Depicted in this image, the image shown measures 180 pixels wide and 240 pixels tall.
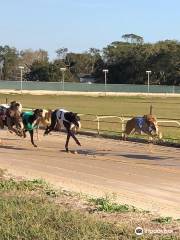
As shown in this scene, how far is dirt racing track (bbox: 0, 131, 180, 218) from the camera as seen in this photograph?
391 inches

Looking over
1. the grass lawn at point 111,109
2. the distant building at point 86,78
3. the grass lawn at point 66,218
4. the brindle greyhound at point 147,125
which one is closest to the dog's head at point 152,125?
the brindle greyhound at point 147,125

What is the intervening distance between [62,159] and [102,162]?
3.55ft

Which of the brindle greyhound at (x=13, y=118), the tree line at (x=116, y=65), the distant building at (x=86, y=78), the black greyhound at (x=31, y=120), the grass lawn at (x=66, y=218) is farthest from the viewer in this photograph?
the distant building at (x=86, y=78)

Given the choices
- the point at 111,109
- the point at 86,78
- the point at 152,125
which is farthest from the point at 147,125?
the point at 86,78

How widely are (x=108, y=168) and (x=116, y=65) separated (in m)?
117

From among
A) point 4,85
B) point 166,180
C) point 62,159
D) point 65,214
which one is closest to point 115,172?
point 166,180

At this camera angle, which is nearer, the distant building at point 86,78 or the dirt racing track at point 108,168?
the dirt racing track at point 108,168

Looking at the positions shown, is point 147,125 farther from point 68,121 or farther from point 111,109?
point 111,109

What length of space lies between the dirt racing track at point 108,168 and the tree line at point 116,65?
344 feet

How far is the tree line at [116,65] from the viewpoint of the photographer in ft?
409

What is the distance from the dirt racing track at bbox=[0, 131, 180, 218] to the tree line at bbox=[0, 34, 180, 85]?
104746 millimetres

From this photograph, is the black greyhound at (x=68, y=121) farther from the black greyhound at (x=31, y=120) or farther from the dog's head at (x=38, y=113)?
the black greyhound at (x=31, y=120)

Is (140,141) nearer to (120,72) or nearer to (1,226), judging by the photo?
(1,226)

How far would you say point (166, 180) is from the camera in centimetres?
1162
